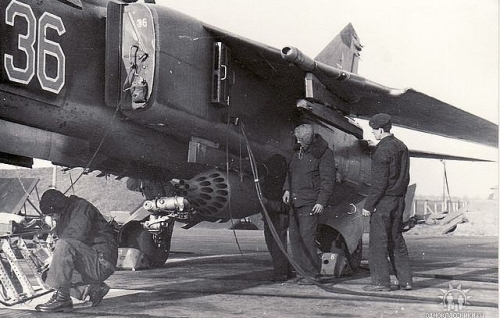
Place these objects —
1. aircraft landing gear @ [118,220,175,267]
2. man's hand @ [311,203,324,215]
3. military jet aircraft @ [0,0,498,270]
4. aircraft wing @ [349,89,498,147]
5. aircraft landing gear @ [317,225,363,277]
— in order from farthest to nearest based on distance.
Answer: aircraft landing gear @ [118,220,175,267] → aircraft wing @ [349,89,498,147] → aircraft landing gear @ [317,225,363,277] → man's hand @ [311,203,324,215] → military jet aircraft @ [0,0,498,270]

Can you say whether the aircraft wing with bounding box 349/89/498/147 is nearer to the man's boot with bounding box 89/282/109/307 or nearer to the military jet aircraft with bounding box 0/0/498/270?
the military jet aircraft with bounding box 0/0/498/270

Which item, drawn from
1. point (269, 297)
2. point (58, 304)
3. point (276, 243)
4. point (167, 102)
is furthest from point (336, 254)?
point (58, 304)

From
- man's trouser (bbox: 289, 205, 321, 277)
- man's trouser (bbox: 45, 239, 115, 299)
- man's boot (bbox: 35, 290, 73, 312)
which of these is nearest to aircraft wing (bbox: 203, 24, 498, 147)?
man's trouser (bbox: 289, 205, 321, 277)

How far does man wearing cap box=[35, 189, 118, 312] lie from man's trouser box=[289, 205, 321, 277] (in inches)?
81.5

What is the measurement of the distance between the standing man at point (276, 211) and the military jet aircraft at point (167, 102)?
15 centimetres

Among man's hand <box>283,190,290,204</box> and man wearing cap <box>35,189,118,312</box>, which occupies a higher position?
man's hand <box>283,190,290,204</box>

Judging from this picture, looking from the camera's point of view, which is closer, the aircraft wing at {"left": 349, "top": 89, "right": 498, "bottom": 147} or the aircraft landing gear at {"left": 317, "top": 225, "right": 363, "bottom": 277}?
the aircraft landing gear at {"left": 317, "top": 225, "right": 363, "bottom": 277}

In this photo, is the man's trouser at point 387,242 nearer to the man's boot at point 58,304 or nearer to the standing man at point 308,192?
the standing man at point 308,192

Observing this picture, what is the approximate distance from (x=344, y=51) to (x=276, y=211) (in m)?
4.23

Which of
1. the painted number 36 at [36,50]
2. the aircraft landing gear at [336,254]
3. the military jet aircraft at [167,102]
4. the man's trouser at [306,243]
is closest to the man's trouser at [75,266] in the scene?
the military jet aircraft at [167,102]

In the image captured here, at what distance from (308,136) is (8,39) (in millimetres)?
3077

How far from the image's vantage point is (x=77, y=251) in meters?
4.31

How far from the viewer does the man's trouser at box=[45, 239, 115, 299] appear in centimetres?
413

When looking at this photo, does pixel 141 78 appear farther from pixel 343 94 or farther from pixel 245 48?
pixel 343 94
